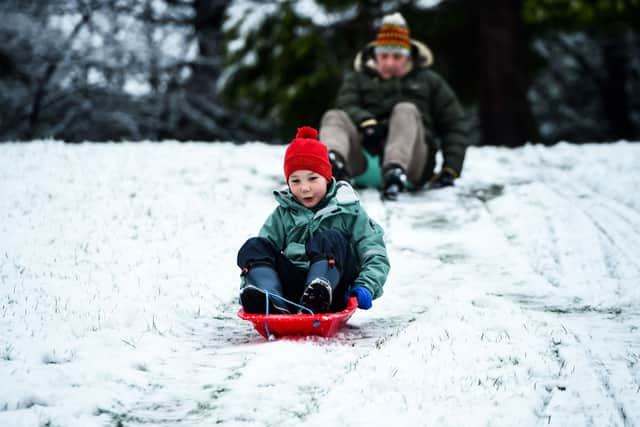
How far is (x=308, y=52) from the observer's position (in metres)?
10.4

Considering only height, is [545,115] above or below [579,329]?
above

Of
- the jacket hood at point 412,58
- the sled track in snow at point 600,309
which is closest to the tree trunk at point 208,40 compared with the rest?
the jacket hood at point 412,58

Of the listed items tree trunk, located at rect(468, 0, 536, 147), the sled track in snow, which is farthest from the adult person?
tree trunk, located at rect(468, 0, 536, 147)

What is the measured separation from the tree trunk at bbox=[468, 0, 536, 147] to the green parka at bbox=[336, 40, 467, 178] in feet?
13.5

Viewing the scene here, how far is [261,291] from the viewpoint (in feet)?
9.62

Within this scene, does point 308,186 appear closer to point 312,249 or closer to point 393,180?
point 312,249

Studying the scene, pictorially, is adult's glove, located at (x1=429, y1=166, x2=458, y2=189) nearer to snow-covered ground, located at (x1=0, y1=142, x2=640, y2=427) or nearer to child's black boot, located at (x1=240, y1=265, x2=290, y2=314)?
snow-covered ground, located at (x1=0, y1=142, x2=640, y2=427)

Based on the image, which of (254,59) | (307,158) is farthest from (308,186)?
(254,59)

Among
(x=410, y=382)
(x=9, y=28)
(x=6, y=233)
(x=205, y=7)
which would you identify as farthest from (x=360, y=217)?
(x=205, y=7)

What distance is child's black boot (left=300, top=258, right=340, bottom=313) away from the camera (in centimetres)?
290

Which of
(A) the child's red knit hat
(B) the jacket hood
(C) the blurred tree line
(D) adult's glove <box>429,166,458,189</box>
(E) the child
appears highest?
(C) the blurred tree line

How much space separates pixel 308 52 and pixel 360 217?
7464 mm

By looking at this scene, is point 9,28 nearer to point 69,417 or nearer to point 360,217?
point 360,217

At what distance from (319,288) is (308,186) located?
23.1 inches
